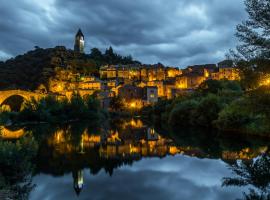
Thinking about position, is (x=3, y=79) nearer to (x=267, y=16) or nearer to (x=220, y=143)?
(x=220, y=143)

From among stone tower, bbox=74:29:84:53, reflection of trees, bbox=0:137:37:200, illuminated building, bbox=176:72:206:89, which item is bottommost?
reflection of trees, bbox=0:137:37:200

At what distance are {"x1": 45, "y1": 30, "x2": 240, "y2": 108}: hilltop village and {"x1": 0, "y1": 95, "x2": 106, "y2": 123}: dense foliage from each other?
19.8m

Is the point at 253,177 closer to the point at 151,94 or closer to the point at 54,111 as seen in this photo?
the point at 54,111

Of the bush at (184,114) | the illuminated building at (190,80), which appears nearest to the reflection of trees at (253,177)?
the bush at (184,114)

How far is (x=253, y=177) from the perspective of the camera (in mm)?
9352

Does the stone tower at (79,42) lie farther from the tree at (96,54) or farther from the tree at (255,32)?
the tree at (255,32)

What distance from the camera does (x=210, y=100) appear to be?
1037 inches

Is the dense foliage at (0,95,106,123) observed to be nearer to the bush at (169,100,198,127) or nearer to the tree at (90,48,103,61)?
the bush at (169,100,198,127)

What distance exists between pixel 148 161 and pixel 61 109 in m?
30.6

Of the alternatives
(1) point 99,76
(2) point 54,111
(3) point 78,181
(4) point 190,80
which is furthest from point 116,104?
(3) point 78,181

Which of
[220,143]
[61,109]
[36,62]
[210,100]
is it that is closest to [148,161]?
[220,143]

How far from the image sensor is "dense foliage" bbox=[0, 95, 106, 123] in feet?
127

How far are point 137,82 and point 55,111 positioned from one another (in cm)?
3597

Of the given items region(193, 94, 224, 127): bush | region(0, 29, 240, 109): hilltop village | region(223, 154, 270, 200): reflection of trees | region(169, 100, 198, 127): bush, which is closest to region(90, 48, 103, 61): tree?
Result: region(0, 29, 240, 109): hilltop village
